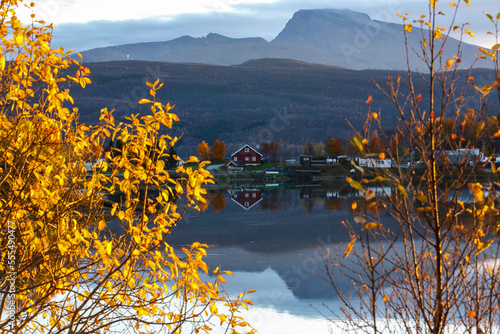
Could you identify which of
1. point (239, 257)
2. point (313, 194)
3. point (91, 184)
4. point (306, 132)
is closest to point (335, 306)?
point (239, 257)

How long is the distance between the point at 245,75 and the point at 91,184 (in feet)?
626

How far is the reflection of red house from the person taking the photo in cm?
3706

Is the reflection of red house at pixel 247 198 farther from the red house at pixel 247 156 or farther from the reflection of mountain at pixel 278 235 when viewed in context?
the red house at pixel 247 156

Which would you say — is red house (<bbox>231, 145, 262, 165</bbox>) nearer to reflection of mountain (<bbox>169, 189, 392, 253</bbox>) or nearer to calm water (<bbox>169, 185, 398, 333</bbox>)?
calm water (<bbox>169, 185, 398, 333</bbox>)

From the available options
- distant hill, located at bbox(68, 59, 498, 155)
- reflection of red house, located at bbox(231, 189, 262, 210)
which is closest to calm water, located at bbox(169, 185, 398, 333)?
reflection of red house, located at bbox(231, 189, 262, 210)

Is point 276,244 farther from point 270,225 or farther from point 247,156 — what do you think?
point 247,156

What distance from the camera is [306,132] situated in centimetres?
13962

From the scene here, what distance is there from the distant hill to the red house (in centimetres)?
5121

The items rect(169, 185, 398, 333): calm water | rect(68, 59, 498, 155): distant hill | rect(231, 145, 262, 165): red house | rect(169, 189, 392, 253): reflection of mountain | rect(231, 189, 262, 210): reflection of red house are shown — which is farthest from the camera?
rect(68, 59, 498, 155): distant hill

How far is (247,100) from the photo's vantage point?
558ft

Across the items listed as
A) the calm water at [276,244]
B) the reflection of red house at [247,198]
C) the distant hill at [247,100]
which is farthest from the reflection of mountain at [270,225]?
the distant hill at [247,100]

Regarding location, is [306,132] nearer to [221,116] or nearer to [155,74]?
[221,116]

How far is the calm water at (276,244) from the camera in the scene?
12883mm

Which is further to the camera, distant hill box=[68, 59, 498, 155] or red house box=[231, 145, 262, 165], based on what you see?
distant hill box=[68, 59, 498, 155]
